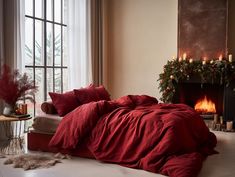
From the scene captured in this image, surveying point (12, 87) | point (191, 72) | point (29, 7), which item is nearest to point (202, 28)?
point (191, 72)

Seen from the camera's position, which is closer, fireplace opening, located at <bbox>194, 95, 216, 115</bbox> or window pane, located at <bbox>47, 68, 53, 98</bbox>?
window pane, located at <bbox>47, 68, 53, 98</bbox>

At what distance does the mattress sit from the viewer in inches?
166

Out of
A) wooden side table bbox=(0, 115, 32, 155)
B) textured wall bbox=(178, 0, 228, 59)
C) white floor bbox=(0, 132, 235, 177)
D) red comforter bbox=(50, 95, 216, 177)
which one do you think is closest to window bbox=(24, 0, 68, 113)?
wooden side table bbox=(0, 115, 32, 155)

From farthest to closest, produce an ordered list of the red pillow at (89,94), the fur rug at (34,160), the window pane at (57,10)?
the window pane at (57,10) → the red pillow at (89,94) → the fur rug at (34,160)

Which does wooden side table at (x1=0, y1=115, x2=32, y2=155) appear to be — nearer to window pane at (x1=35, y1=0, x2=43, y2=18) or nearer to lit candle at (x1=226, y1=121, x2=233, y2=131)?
window pane at (x1=35, y1=0, x2=43, y2=18)

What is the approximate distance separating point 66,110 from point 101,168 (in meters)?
1.12

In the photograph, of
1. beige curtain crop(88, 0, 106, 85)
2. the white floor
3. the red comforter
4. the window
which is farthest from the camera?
beige curtain crop(88, 0, 106, 85)

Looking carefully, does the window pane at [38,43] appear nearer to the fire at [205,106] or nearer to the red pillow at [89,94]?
the red pillow at [89,94]

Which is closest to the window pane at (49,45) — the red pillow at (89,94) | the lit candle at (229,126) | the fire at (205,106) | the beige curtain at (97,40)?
the beige curtain at (97,40)

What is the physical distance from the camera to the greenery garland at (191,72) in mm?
5727

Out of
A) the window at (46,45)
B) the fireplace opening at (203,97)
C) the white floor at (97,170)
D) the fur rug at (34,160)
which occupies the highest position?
the window at (46,45)

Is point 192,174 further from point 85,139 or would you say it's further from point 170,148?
point 85,139

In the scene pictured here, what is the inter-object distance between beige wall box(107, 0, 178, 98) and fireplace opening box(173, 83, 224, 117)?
23.7 inches

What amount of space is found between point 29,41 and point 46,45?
0.46m
